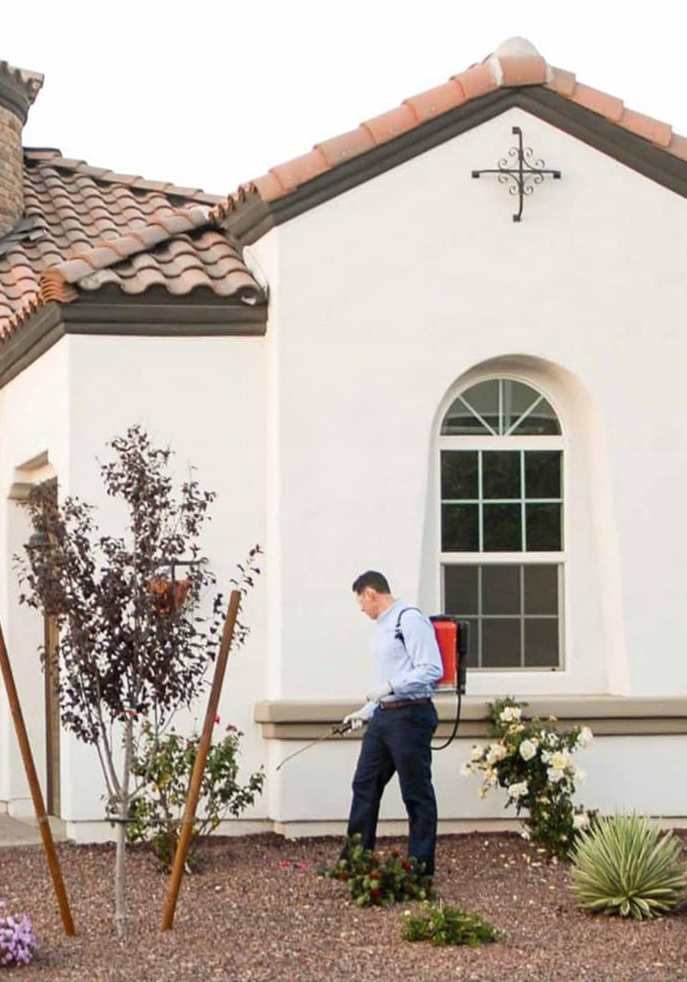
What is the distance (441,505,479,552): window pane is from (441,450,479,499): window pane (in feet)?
0.31

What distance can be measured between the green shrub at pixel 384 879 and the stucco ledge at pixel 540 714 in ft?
5.71

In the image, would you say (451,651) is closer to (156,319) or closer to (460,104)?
(156,319)

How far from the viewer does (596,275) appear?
40.8ft

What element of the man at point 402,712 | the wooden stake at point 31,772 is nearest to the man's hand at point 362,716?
the man at point 402,712

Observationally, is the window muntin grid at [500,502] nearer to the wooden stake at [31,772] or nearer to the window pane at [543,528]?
the window pane at [543,528]

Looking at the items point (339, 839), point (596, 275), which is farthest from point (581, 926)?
point (596, 275)

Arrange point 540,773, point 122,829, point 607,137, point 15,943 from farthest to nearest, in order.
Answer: point 607,137
point 540,773
point 122,829
point 15,943

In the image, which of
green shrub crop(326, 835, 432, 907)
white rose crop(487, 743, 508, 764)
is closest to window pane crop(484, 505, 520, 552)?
white rose crop(487, 743, 508, 764)

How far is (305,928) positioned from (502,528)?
406cm

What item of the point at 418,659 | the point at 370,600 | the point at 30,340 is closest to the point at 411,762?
the point at 418,659

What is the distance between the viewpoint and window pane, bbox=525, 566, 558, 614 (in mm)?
12594

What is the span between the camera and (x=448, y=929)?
8.94 metres

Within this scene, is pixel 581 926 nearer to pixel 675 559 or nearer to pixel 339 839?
pixel 339 839

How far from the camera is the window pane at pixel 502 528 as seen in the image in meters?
12.6
